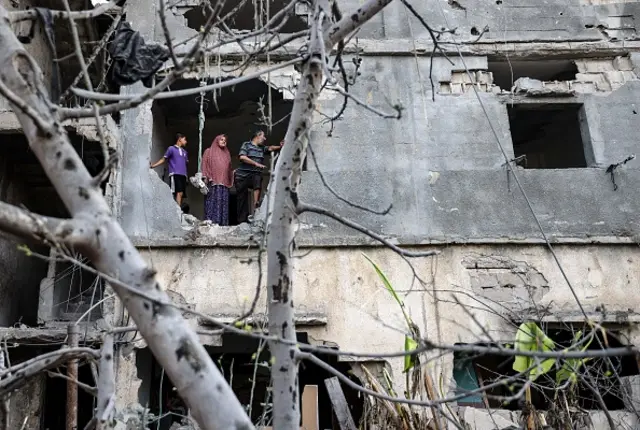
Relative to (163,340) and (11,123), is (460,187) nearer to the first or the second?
(11,123)

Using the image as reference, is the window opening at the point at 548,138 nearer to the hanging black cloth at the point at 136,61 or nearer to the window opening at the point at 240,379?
the window opening at the point at 240,379

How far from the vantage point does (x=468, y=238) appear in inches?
378

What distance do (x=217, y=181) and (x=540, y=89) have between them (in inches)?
191

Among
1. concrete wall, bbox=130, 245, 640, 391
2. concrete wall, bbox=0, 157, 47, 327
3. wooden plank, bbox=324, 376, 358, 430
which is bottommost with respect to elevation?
wooden plank, bbox=324, 376, 358, 430

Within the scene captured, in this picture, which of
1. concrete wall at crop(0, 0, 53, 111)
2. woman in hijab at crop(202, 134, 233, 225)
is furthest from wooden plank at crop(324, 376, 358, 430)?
concrete wall at crop(0, 0, 53, 111)

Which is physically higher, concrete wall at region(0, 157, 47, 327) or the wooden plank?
concrete wall at region(0, 157, 47, 327)

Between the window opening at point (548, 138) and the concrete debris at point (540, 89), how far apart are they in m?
0.97

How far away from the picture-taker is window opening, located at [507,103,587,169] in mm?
12266

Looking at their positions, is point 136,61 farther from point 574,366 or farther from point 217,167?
point 217,167

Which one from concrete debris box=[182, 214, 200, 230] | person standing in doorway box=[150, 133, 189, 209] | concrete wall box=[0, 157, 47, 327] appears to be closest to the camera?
concrete debris box=[182, 214, 200, 230]

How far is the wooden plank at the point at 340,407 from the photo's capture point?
7.61 meters

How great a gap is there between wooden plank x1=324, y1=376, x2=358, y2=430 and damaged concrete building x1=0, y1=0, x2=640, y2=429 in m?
0.91

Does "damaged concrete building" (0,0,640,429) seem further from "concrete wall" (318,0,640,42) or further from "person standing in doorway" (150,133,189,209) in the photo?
"person standing in doorway" (150,133,189,209)

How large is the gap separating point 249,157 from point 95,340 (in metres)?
3.45
